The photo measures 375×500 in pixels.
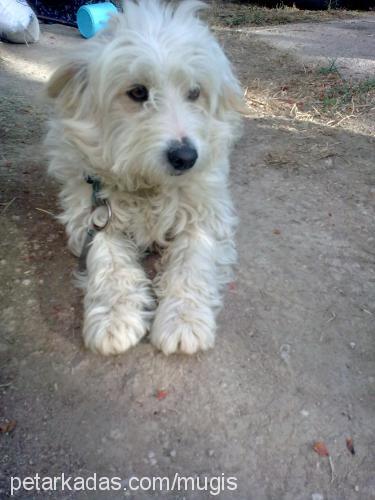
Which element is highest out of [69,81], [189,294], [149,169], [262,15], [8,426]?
[69,81]

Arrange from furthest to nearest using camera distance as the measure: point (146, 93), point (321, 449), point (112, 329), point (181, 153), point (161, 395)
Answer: point (146, 93) < point (181, 153) < point (112, 329) < point (161, 395) < point (321, 449)

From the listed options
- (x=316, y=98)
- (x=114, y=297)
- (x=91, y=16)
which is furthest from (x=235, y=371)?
(x=91, y=16)

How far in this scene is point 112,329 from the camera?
2.31m

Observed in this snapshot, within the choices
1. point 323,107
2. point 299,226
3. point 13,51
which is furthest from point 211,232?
point 13,51

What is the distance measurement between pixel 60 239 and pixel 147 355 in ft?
3.78

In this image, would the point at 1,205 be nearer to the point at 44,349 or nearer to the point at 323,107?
the point at 44,349

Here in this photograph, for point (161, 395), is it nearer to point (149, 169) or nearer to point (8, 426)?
point (8, 426)

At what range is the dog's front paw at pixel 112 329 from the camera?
7.54 ft

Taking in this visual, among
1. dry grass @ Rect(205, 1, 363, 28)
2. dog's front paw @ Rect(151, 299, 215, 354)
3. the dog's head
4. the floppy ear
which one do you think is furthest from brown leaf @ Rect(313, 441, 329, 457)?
dry grass @ Rect(205, 1, 363, 28)

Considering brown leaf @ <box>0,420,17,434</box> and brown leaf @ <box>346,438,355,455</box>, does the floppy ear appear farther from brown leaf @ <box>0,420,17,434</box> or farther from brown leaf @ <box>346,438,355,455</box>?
brown leaf @ <box>346,438,355,455</box>

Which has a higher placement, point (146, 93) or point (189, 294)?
point (146, 93)

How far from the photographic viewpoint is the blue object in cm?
691

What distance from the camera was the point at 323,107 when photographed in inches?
200

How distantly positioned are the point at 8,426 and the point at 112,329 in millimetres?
587
